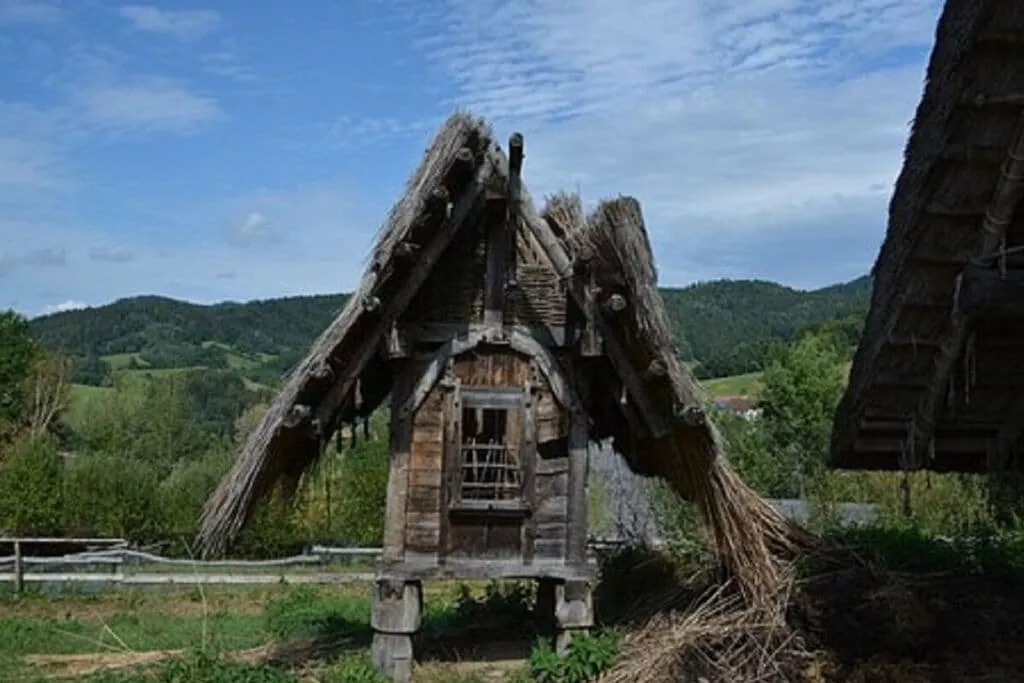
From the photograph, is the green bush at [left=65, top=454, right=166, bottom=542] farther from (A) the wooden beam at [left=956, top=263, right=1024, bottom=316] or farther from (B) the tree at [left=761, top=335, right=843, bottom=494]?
(A) the wooden beam at [left=956, top=263, right=1024, bottom=316]

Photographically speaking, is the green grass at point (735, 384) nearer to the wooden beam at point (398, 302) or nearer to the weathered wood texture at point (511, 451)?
the weathered wood texture at point (511, 451)

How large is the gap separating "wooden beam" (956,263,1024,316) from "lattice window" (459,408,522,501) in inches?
133

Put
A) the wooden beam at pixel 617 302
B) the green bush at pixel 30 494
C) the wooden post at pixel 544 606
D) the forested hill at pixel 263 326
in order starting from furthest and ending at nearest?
1. the forested hill at pixel 263 326
2. the green bush at pixel 30 494
3. the wooden post at pixel 544 606
4. the wooden beam at pixel 617 302

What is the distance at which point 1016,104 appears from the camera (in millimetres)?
6164

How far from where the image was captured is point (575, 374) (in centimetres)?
876

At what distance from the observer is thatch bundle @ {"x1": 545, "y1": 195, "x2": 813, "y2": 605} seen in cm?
761

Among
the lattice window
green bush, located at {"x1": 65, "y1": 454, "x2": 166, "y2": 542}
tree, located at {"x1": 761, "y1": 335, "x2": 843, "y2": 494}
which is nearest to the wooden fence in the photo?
green bush, located at {"x1": 65, "y1": 454, "x2": 166, "y2": 542}

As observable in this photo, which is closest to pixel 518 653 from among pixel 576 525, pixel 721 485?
pixel 576 525

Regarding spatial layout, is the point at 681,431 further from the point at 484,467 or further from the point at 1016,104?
the point at 1016,104

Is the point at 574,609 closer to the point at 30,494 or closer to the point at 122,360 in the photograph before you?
the point at 30,494

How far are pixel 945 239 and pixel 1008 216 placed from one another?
0.46 m

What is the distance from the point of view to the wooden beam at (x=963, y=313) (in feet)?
20.8

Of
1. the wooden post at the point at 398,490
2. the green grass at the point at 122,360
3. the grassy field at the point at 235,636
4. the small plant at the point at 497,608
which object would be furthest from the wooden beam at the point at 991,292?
the green grass at the point at 122,360

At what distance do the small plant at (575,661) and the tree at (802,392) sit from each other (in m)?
33.4
